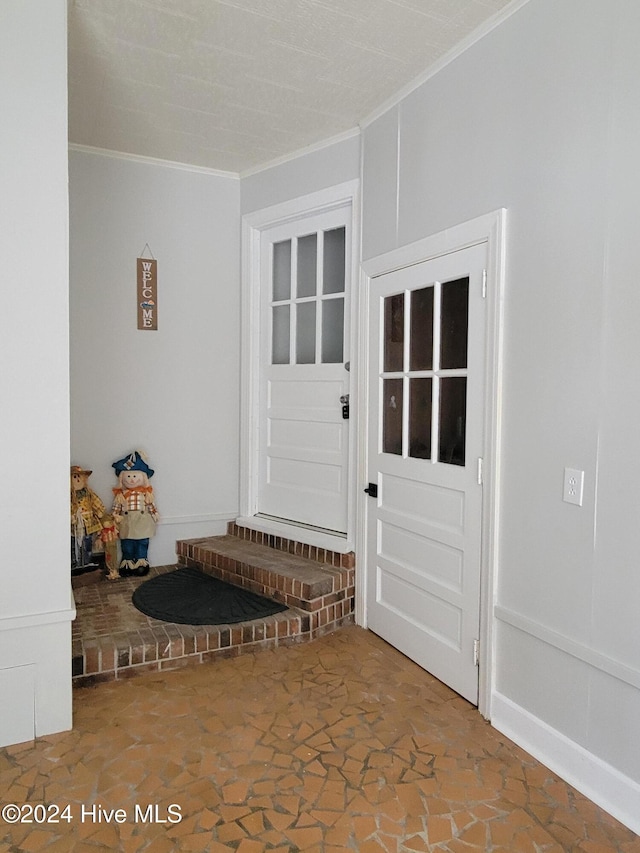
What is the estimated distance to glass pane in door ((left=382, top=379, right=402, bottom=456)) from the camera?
3.03 meters

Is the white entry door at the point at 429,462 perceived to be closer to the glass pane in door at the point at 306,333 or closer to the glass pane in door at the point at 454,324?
the glass pane in door at the point at 454,324

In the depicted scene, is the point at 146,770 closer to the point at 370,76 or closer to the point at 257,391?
the point at 257,391

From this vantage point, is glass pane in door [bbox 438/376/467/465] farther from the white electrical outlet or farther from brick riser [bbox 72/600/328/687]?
brick riser [bbox 72/600/328/687]

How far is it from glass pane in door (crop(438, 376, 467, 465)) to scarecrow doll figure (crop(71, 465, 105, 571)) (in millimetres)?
2099

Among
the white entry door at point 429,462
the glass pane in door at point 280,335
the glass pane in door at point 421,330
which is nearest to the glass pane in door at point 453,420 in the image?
the white entry door at point 429,462

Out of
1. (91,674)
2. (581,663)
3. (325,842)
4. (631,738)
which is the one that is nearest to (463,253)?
(581,663)

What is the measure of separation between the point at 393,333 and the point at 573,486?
1.33m

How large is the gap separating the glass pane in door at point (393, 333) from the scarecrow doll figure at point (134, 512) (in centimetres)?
174

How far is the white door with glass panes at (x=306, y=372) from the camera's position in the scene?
363cm

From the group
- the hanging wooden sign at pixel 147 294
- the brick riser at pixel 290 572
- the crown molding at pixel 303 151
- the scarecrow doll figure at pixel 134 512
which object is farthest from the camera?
the hanging wooden sign at pixel 147 294

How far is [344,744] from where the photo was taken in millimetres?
2223

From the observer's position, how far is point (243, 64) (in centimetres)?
276

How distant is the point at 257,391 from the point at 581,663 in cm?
271

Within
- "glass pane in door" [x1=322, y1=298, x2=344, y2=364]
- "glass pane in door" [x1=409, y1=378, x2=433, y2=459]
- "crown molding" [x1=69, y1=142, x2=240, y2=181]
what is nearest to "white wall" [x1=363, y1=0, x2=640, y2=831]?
"glass pane in door" [x1=409, y1=378, x2=433, y2=459]
